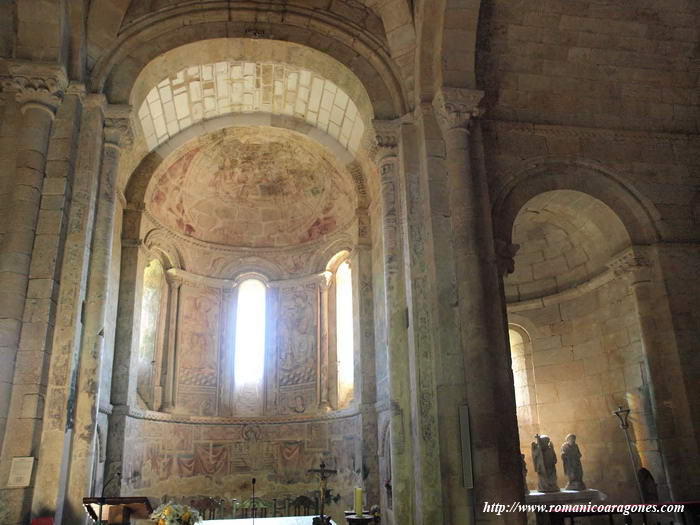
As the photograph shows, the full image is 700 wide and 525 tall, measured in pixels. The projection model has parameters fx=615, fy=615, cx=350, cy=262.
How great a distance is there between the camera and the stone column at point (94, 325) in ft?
26.8

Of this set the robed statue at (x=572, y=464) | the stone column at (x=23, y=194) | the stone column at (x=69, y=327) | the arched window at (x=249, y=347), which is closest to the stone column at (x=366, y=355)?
the arched window at (x=249, y=347)

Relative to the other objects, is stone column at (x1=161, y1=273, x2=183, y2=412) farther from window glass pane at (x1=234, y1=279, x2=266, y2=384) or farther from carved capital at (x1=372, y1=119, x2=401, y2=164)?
carved capital at (x1=372, y1=119, x2=401, y2=164)

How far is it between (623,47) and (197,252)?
35.5ft

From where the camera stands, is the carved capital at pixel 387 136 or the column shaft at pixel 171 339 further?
the column shaft at pixel 171 339

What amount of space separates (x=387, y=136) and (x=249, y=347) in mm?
8074

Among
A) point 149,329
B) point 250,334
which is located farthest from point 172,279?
point 250,334

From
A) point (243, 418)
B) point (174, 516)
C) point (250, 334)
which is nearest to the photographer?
point (174, 516)

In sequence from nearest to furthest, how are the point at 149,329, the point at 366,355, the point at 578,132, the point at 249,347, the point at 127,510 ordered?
the point at 127,510, the point at 578,132, the point at 366,355, the point at 149,329, the point at 249,347

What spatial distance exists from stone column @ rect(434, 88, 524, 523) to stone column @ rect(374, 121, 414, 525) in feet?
3.59

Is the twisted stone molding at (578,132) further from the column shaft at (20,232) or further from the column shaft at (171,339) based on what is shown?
the column shaft at (171,339)

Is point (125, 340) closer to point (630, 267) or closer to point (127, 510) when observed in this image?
point (127, 510)

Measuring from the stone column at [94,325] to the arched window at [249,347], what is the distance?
6952 mm

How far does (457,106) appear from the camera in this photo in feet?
32.2

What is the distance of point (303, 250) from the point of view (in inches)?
654
